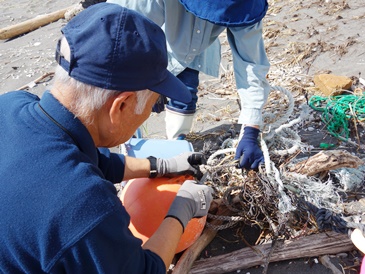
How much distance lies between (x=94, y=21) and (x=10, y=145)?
19.6 inches

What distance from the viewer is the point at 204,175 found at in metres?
2.71

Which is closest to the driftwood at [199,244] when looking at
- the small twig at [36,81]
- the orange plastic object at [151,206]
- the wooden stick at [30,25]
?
the orange plastic object at [151,206]

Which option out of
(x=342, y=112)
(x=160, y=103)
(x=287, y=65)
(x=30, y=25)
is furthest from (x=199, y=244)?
(x=30, y=25)

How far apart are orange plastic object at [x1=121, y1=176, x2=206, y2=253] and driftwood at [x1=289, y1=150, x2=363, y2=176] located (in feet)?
2.29

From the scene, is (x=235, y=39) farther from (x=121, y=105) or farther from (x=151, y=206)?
(x=121, y=105)

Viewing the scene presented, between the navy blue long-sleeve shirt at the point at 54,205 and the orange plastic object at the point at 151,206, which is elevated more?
the navy blue long-sleeve shirt at the point at 54,205

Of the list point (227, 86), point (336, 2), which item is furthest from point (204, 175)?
point (336, 2)

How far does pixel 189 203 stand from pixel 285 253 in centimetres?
71

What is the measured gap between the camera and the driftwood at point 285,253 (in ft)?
8.20

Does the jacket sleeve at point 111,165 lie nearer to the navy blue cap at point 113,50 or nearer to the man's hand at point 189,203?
the man's hand at point 189,203

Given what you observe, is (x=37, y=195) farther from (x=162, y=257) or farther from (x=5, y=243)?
(x=162, y=257)

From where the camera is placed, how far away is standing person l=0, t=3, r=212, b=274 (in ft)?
4.61

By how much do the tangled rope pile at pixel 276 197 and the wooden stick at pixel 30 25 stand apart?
5186 millimetres

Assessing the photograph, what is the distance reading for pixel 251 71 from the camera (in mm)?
2684
